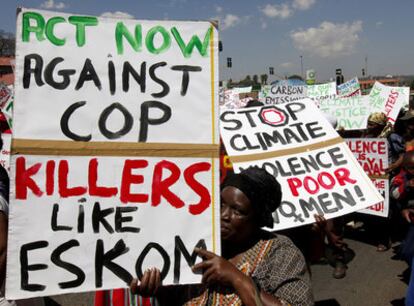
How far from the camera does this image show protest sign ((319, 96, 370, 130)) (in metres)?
8.80

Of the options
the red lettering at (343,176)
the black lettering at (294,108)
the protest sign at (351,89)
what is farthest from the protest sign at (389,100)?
the red lettering at (343,176)

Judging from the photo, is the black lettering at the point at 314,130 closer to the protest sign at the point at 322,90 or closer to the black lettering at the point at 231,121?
the black lettering at the point at 231,121

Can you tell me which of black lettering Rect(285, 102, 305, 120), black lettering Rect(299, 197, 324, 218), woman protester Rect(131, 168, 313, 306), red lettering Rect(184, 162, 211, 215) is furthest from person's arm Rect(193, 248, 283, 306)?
black lettering Rect(285, 102, 305, 120)

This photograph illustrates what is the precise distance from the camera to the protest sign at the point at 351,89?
1238 centimetres

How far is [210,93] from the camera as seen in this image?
159 centimetres

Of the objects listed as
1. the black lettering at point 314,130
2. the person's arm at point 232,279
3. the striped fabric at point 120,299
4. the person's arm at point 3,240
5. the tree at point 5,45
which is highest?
the tree at point 5,45

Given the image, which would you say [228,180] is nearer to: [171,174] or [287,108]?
[171,174]

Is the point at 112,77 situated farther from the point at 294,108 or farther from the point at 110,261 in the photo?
the point at 294,108

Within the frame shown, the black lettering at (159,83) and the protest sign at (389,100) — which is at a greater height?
the protest sign at (389,100)

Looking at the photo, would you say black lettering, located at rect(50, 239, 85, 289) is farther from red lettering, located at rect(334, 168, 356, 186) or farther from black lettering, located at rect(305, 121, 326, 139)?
black lettering, located at rect(305, 121, 326, 139)

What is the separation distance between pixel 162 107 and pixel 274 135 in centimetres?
133

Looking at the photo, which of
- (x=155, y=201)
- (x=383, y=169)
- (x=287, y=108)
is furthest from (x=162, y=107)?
(x=383, y=169)

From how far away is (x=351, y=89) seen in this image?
41.4 ft

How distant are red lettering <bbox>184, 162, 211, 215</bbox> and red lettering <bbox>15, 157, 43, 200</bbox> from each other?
529mm
